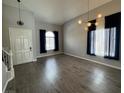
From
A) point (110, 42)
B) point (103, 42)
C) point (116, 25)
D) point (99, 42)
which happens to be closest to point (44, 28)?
point (99, 42)

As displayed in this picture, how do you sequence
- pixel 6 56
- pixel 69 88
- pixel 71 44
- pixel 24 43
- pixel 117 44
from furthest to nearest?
1. pixel 71 44
2. pixel 24 43
3. pixel 117 44
4. pixel 6 56
5. pixel 69 88

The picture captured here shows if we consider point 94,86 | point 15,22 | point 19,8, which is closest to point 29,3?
point 19,8

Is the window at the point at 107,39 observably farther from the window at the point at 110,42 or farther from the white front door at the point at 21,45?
the white front door at the point at 21,45

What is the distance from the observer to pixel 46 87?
269cm

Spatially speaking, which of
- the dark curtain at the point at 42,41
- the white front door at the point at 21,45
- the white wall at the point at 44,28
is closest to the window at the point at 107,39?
the white wall at the point at 44,28

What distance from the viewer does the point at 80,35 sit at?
6598 millimetres

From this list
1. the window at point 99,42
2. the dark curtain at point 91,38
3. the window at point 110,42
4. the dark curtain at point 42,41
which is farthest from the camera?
the dark curtain at point 42,41

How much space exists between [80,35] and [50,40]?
10.0 ft

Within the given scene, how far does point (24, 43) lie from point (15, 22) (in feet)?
4.59

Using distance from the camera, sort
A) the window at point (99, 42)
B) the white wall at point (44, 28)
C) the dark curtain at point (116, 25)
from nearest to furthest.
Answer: the dark curtain at point (116, 25) → the window at point (99, 42) → the white wall at point (44, 28)

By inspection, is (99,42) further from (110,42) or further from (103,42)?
(110,42)

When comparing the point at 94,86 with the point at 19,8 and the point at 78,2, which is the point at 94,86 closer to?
the point at 78,2

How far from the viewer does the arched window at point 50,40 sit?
782 centimetres

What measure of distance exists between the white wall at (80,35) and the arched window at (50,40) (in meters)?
1.30
